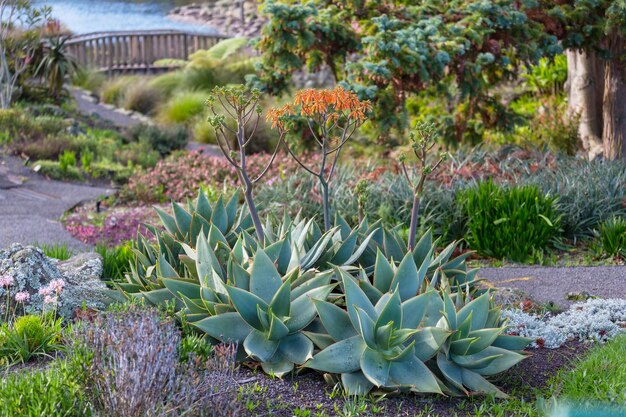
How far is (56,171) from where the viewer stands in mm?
12594

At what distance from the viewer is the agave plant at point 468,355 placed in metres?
3.90

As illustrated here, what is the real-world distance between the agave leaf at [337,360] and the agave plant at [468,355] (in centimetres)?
41

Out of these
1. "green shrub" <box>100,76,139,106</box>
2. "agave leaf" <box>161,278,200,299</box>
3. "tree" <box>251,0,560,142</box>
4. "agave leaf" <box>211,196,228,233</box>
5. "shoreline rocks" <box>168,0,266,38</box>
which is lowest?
"green shrub" <box>100,76,139,106</box>

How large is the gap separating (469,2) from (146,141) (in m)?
6.76

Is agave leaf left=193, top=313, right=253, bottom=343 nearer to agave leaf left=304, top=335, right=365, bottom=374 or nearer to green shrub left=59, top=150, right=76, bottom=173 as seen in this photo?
agave leaf left=304, top=335, right=365, bottom=374

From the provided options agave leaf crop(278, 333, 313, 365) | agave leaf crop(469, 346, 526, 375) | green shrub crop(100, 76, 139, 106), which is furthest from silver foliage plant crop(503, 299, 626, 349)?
green shrub crop(100, 76, 139, 106)

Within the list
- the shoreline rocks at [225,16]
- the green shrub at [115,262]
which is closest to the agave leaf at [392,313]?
the green shrub at [115,262]

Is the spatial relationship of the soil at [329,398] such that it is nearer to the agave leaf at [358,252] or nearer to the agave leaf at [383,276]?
A: the agave leaf at [383,276]

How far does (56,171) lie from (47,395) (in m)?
9.76

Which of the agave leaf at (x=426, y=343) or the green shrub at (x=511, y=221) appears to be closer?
the agave leaf at (x=426, y=343)

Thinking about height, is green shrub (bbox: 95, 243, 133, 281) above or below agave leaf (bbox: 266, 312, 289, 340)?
below

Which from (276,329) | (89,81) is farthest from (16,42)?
(276,329)

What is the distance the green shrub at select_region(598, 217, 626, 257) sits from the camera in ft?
25.1

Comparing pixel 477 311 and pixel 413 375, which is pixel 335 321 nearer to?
pixel 413 375
